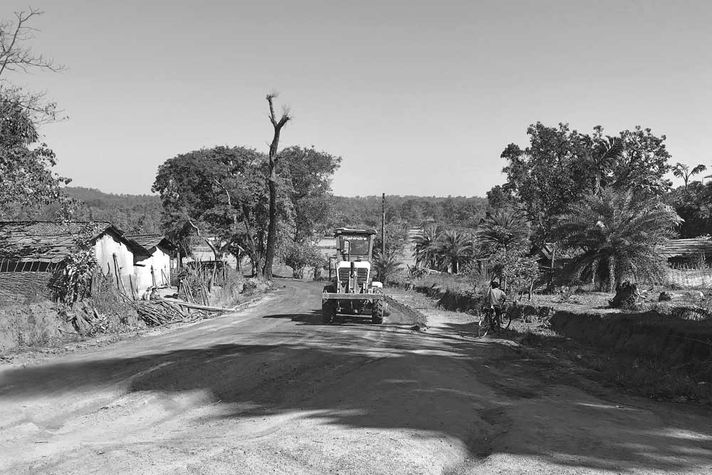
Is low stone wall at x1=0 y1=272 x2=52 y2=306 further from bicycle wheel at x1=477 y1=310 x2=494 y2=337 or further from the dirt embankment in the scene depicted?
the dirt embankment

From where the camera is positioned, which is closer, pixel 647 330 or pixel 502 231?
pixel 647 330

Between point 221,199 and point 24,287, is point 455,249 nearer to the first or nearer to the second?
point 221,199

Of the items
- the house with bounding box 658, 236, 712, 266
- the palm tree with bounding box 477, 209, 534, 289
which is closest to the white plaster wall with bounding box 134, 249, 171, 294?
the palm tree with bounding box 477, 209, 534, 289

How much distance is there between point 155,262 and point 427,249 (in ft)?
101

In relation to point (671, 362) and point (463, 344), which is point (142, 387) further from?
point (671, 362)

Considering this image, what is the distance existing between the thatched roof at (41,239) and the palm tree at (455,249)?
42257 millimetres

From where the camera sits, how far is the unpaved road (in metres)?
6.20

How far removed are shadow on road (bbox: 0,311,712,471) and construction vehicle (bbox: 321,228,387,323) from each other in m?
4.77

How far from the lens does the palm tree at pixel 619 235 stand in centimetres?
2494

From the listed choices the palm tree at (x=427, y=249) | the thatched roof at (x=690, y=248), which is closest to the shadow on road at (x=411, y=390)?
the thatched roof at (x=690, y=248)

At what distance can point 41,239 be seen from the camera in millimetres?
20750

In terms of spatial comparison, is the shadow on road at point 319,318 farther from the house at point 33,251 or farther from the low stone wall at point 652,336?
the low stone wall at point 652,336

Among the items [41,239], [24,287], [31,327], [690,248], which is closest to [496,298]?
[31,327]

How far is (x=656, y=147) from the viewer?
1644 inches
